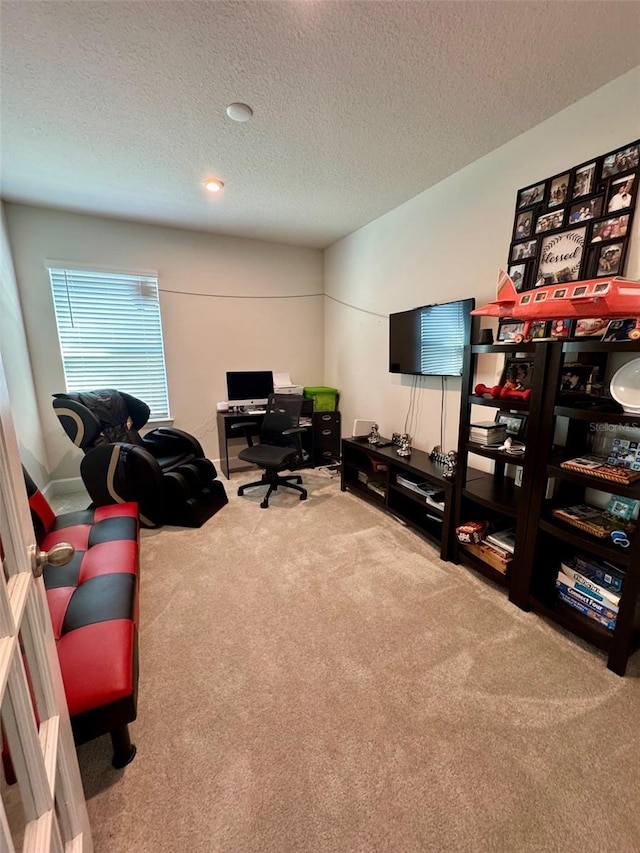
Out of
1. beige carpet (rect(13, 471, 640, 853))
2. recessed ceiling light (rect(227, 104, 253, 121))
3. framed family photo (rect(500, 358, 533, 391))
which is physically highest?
recessed ceiling light (rect(227, 104, 253, 121))

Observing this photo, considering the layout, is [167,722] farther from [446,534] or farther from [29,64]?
[29,64]

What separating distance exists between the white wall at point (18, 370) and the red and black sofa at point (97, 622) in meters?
1.00

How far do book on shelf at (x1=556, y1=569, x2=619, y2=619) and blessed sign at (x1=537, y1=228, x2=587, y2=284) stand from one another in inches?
62.2

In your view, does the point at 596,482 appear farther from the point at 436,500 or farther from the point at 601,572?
the point at 436,500

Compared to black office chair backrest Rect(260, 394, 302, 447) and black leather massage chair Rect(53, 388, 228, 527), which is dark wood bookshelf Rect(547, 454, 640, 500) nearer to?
black office chair backrest Rect(260, 394, 302, 447)

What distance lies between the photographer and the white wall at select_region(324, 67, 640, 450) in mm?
1824

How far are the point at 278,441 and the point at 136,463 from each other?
1372mm

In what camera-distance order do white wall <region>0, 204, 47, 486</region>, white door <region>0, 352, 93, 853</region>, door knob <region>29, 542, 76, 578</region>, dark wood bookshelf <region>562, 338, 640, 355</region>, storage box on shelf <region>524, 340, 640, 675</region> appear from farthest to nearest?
white wall <region>0, 204, 47, 486</region> < storage box on shelf <region>524, 340, 640, 675</region> < dark wood bookshelf <region>562, 338, 640, 355</region> < door knob <region>29, 542, 76, 578</region> < white door <region>0, 352, 93, 853</region>

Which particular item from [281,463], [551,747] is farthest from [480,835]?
[281,463]

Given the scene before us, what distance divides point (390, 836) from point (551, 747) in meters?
0.66

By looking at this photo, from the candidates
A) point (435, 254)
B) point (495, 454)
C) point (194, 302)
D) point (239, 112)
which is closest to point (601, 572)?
point (495, 454)

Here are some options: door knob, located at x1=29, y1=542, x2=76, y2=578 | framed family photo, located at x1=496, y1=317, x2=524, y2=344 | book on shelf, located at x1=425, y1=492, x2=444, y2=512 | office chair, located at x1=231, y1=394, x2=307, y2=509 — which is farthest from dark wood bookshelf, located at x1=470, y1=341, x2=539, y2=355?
door knob, located at x1=29, y1=542, x2=76, y2=578

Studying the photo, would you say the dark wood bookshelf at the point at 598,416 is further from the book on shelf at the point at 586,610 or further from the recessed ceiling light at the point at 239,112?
the recessed ceiling light at the point at 239,112

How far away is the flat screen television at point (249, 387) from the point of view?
3.98m
